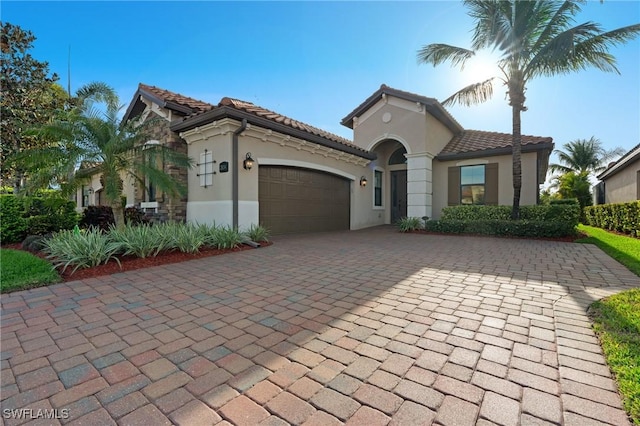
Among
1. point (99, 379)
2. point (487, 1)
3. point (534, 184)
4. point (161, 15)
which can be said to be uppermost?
point (487, 1)

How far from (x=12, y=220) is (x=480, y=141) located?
56.3 ft

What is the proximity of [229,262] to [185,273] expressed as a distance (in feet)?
3.18

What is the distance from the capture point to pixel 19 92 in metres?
11.5

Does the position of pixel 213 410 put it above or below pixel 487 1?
below

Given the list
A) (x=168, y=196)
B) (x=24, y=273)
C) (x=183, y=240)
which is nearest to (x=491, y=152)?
(x=183, y=240)

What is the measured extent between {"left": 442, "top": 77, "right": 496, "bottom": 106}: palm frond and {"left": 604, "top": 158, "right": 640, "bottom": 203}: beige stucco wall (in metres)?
7.45

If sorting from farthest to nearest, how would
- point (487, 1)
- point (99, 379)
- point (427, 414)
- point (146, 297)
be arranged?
1. point (487, 1)
2. point (146, 297)
3. point (99, 379)
4. point (427, 414)

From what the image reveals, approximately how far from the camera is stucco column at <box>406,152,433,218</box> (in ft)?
41.4

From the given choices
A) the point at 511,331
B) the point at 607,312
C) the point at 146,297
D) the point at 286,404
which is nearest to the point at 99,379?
the point at 286,404

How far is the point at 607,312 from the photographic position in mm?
2979

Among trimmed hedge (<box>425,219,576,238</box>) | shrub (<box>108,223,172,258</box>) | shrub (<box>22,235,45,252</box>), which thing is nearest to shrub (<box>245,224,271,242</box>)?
shrub (<box>108,223,172,258</box>)

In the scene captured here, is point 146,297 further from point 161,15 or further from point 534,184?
point 534,184

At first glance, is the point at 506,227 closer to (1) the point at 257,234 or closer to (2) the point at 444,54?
(2) the point at 444,54

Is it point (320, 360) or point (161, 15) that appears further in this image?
point (161, 15)
